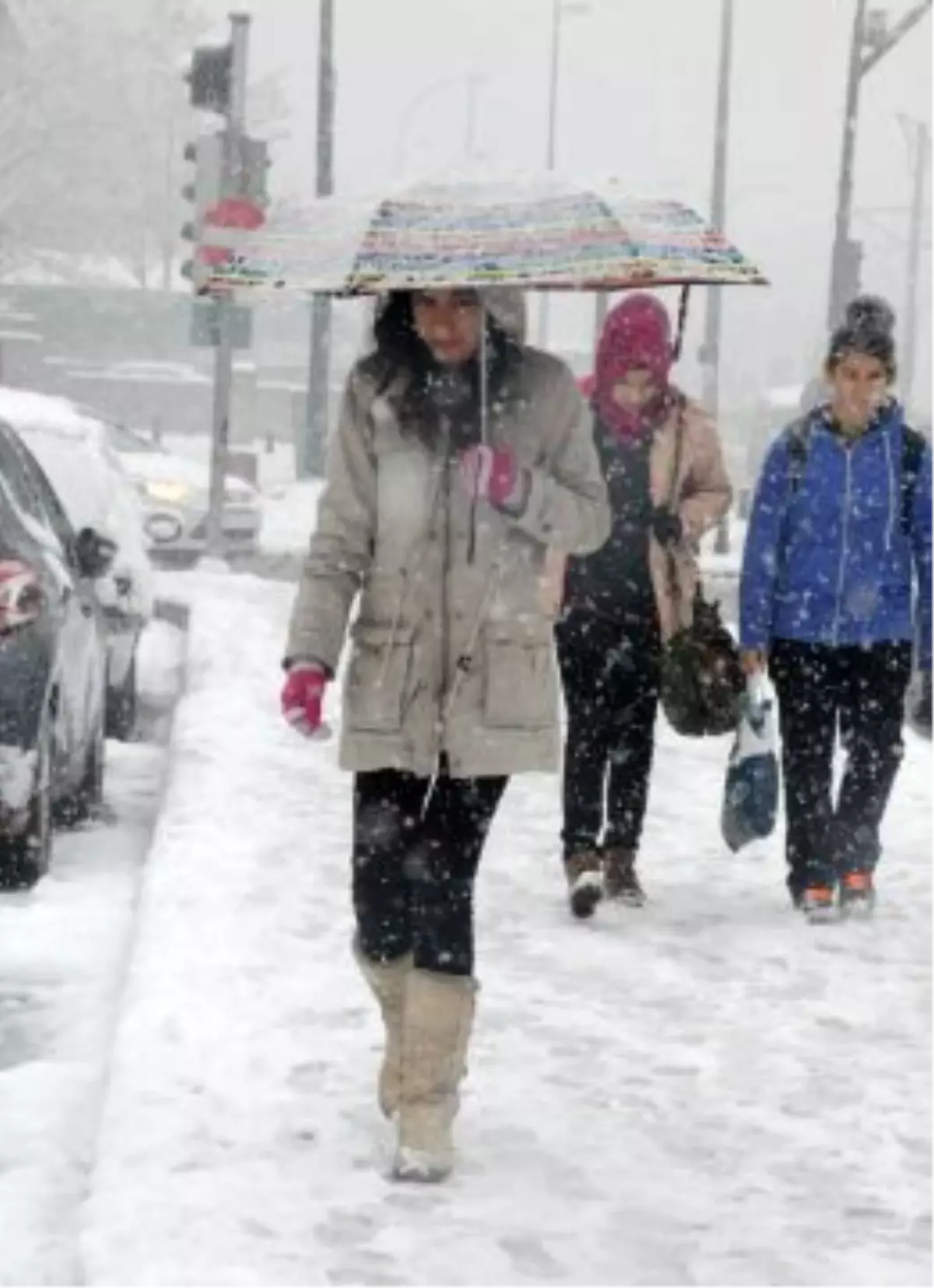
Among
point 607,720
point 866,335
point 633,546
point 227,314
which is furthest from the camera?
point 227,314

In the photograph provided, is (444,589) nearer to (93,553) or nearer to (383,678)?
(383,678)

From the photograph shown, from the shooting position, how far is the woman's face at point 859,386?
6758 mm

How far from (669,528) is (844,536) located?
0.46 metres

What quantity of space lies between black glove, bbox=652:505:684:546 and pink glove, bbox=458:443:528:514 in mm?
2275

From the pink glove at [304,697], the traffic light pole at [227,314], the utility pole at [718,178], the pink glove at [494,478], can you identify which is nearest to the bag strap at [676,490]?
the pink glove at [494,478]

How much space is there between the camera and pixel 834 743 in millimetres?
7152

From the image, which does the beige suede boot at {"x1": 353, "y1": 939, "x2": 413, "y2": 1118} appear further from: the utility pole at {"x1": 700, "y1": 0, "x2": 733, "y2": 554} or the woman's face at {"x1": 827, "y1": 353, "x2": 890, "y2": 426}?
the utility pole at {"x1": 700, "y1": 0, "x2": 733, "y2": 554}

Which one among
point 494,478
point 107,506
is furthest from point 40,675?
point 107,506

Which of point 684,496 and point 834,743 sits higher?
point 684,496

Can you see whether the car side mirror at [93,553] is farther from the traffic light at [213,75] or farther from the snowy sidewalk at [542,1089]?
the traffic light at [213,75]

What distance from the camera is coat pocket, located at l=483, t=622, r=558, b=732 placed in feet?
15.6

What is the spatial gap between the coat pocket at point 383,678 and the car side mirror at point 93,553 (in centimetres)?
392

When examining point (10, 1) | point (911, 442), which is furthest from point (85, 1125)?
point (10, 1)

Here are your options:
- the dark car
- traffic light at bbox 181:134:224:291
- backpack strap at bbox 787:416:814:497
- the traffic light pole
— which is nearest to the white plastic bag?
backpack strap at bbox 787:416:814:497
